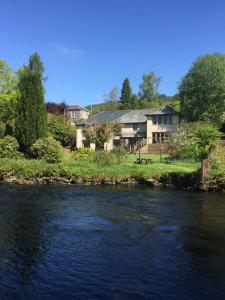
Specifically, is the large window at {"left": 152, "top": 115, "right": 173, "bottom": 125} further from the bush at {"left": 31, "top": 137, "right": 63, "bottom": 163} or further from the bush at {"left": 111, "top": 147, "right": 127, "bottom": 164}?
the bush at {"left": 31, "top": 137, "right": 63, "bottom": 163}

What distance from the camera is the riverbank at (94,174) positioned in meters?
31.1

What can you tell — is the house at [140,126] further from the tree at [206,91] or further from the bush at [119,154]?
the bush at [119,154]

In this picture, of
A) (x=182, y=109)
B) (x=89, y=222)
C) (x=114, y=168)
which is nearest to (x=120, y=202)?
(x=89, y=222)

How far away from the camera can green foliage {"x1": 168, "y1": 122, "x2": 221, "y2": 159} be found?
36.8 meters

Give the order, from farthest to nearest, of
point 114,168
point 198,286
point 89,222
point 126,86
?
point 126,86 → point 114,168 → point 89,222 → point 198,286

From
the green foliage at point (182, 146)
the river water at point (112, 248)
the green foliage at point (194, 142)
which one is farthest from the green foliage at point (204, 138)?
the river water at point (112, 248)

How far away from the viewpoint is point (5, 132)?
44.6 meters

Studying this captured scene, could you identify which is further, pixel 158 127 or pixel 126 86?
pixel 126 86

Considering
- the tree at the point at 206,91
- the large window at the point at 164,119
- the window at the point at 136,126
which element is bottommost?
the window at the point at 136,126

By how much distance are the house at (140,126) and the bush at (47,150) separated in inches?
1026

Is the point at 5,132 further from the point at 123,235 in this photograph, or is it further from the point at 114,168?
the point at 123,235

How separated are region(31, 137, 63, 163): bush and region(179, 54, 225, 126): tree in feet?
99.4

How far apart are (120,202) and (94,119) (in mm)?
53988

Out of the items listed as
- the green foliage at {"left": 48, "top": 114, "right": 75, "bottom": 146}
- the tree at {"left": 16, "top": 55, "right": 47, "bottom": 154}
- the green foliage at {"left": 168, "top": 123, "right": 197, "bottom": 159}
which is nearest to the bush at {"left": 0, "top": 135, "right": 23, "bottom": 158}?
the tree at {"left": 16, "top": 55, "right": 47, "bottom": 154}
